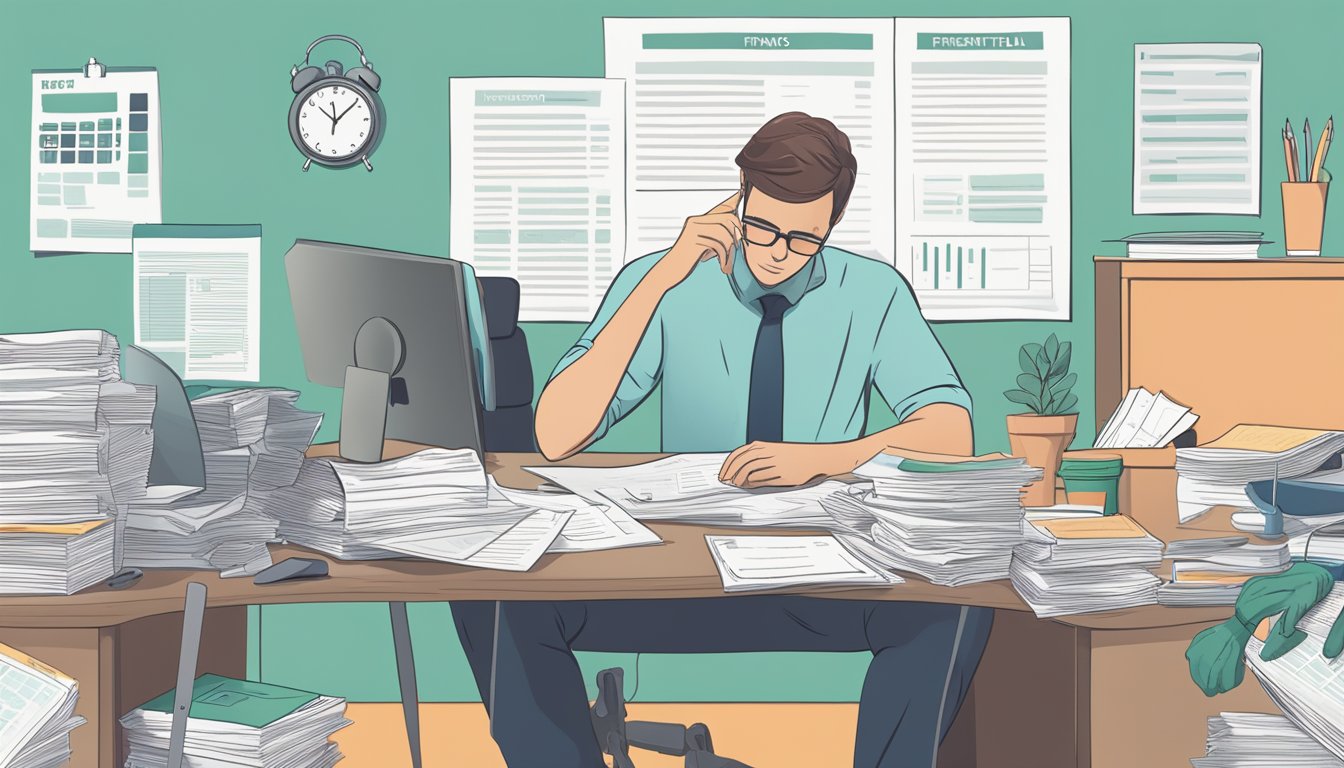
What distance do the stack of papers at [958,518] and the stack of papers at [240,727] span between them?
0.84m

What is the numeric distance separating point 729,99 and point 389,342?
1.66 metres

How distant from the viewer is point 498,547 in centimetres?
156

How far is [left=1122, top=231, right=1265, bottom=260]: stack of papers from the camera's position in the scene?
9.38 ft

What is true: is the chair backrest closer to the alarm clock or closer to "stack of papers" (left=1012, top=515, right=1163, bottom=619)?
the alarm clock

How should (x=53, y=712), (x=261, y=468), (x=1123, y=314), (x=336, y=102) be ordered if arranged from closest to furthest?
(x=53, y=712) → (x=261, y=468) → (x=1123, y=314) → (x=336, y=102)

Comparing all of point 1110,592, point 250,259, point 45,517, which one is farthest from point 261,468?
point 250,259

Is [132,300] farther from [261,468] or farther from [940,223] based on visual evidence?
[940,223]

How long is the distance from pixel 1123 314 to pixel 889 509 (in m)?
1.58

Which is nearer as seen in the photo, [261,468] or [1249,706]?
[1249,706]

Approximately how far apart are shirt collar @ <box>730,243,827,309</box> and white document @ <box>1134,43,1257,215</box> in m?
1.21

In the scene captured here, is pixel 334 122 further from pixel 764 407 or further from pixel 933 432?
pixel 933 432

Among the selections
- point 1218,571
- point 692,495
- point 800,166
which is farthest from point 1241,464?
point 800,166

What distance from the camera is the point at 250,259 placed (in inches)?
126

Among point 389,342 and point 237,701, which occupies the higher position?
point 389,342
